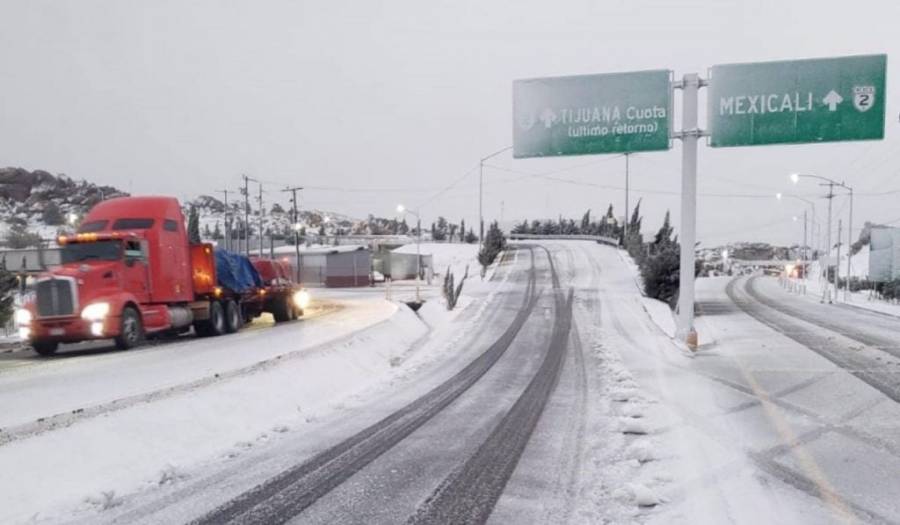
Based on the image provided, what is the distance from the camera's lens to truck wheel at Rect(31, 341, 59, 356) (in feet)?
53.5

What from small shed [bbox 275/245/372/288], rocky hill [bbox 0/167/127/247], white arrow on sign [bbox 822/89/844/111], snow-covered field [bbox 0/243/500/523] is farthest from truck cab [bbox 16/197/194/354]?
rocky hill [bbox 0/167/127/247]

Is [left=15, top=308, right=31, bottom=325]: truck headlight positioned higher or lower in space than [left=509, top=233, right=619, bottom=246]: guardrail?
lower

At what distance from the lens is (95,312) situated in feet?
52.5

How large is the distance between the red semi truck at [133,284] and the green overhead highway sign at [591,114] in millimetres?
10122

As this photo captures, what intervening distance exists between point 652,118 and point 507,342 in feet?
24.5

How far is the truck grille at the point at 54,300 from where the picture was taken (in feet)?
51.9

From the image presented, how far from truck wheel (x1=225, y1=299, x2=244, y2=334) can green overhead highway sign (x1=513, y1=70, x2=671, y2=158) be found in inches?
404

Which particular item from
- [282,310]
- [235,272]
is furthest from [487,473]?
[282,310]

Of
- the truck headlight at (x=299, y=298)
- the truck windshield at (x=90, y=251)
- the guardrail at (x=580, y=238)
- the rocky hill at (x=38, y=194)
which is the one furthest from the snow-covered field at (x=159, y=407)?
the rocky hill at (x=38, y=194)

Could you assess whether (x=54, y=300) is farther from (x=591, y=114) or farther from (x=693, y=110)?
(x=693, y=110)

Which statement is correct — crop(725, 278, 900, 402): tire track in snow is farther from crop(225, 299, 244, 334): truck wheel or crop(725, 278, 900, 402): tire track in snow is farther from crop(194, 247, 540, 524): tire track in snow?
crop(225, 299, 244, 334): truck wheel

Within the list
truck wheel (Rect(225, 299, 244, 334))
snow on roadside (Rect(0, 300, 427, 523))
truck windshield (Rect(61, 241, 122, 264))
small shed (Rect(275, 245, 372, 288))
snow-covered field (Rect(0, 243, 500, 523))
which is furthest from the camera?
small shed (Rect(275, 245, 372, 288))

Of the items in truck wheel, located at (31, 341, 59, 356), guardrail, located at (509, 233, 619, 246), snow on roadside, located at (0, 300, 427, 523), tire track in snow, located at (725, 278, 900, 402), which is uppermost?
guardrail, located at (509, 233, 619, 246)

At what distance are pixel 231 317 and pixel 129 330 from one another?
519 cm
